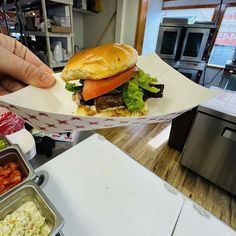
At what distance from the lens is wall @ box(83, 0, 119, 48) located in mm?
2516

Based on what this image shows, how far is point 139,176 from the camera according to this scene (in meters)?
0.66

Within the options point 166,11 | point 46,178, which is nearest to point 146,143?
point 46,178

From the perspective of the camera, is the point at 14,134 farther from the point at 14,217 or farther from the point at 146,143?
the point at 146,143

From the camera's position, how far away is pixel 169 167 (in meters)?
1.53

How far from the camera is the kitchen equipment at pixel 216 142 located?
3.78ft

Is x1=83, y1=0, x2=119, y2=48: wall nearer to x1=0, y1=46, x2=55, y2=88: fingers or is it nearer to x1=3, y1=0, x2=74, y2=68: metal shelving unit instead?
x1=3, y1=0, x2=74, y2=68: metal shelving unit

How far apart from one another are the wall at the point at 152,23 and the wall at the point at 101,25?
0.74 m

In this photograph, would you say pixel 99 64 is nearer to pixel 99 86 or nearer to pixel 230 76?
pixel 99 86

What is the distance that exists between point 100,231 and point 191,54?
8.67 ft

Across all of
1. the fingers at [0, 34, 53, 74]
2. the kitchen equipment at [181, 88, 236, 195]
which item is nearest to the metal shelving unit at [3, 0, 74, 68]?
the fingers at [0, 34, 53, 74]

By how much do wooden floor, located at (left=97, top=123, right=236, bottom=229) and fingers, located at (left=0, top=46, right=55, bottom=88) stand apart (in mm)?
1193

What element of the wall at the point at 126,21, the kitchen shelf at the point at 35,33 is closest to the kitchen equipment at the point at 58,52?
the kitchen shelf at the point at 35,33

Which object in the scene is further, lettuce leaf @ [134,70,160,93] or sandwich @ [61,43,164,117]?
lettuce leaf @ [134,70,160,93]

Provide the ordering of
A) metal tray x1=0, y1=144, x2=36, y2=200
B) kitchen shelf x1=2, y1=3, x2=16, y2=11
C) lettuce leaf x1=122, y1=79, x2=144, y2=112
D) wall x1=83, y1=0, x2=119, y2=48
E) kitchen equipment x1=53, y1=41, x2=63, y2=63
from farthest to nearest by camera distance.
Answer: wall x1=83, y1=0, x2=119, y2=48, kitchen shelf x1=2, y1=3, x2=16, y2=11, kitchen equipment x1=53, y1=41, x2=63, y2=63, lettuce leaf x1=122, y1=79, x2=144, y2=112, metal tray x1=0, y1=144, x2=36, y2=200
